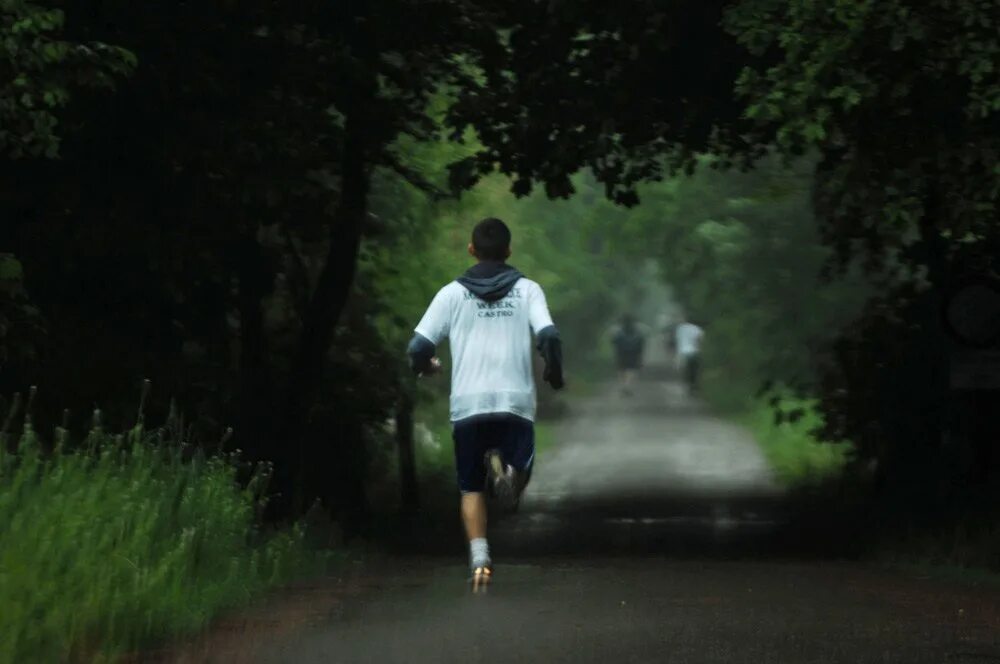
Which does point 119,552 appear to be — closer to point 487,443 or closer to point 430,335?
point 430,335

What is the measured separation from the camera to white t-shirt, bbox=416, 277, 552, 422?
34.9 ft

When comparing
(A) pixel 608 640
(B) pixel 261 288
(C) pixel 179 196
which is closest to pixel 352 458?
(B) pixel 261 288

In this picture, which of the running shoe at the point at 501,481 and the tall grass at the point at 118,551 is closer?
the tall grass at the point at 118,551

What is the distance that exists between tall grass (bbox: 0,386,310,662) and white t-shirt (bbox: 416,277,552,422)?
4.63 ft

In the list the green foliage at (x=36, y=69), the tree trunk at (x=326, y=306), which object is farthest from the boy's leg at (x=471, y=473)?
the tree trunk at (x=326, y=306)

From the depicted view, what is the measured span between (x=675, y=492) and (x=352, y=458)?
18.9 ft

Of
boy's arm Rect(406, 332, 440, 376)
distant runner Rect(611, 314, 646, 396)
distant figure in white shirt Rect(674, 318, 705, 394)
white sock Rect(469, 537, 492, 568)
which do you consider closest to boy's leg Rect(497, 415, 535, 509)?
white sock Rect(469, 537, 492, 568)

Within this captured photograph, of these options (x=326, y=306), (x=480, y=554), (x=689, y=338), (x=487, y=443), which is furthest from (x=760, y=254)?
(x=480, y=554)

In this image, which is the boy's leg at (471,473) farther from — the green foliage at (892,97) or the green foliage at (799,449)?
the green foliage at (799,449)

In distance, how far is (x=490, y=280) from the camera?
35.1ft

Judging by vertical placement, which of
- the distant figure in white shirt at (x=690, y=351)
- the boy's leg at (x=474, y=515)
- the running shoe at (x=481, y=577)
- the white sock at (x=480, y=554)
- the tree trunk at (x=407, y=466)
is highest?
the distant figure in white shirt at (x=690, y=351)

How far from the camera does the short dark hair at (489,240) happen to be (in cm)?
1075

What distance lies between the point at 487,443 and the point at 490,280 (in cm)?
87

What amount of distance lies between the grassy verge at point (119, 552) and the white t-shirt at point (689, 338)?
38.5 m
